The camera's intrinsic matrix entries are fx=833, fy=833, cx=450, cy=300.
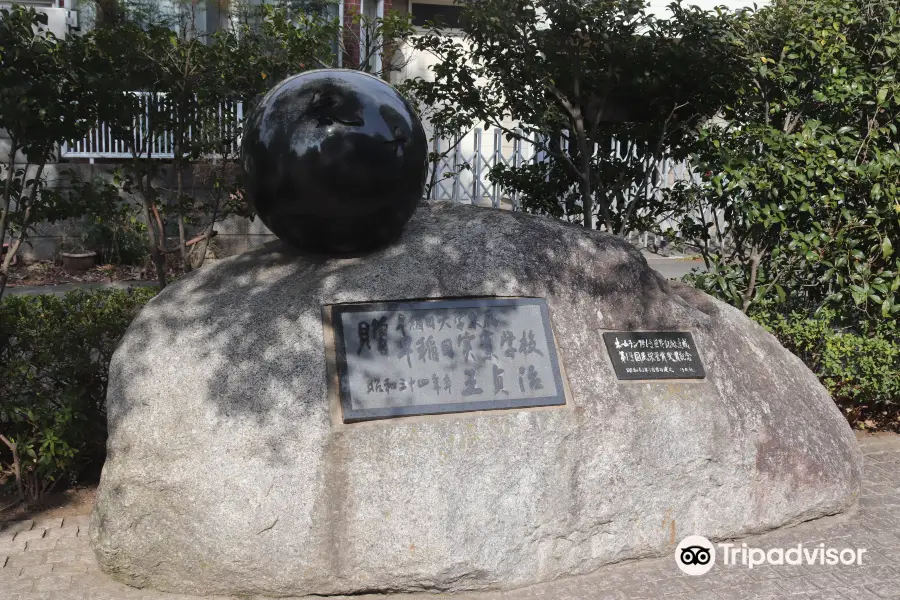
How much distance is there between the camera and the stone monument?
3.71 meters

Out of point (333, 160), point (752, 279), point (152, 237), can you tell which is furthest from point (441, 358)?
point (752, 279)

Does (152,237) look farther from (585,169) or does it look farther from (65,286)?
(65,286)

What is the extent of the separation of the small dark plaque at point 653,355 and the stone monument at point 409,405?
0.04 feet

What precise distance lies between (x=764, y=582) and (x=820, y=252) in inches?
119

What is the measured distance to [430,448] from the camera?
3871 millimetres

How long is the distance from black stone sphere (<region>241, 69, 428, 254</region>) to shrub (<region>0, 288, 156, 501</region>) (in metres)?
1.38

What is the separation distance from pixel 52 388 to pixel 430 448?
2.42 metres

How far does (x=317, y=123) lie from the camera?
4.17 metres

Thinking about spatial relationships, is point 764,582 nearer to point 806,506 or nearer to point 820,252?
point 806,506

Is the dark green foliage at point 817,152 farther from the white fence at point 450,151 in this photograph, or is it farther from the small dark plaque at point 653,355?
the small dark plaque at point 653,355
